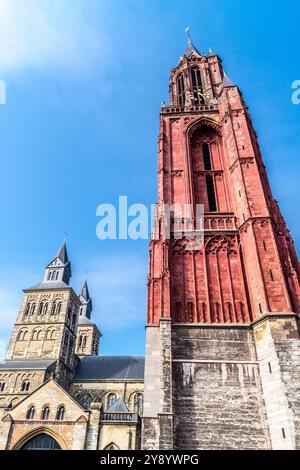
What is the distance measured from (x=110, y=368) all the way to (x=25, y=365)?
1144cm

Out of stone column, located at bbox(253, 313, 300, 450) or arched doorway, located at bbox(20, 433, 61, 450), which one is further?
arched doorway, located at bbox(20, 433, 61, 450)

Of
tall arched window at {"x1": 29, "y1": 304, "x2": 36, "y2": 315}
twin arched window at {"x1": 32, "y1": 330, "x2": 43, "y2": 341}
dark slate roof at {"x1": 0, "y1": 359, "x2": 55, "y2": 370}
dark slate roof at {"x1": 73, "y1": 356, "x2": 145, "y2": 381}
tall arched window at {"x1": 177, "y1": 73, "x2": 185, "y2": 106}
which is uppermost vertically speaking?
tall arched window at {"x1": 177, "y1": 73, "x2": 185, "y2": 106}

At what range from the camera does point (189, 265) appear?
17797 millimetres

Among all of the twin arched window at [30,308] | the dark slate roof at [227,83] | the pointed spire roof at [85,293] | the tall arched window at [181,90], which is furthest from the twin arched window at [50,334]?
the dark slate roof at [227,83]

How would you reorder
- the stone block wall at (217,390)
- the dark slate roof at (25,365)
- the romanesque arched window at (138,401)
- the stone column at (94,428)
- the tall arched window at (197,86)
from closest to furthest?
1. the stone block wall at (217,390)
2. the stone column at (94,428)
3. the tall arched window at (197,86)
4. the dark slate roof at (25,365)
5. the romanesque arched window at (138,401)

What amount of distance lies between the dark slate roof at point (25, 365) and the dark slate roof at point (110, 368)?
5.85 m

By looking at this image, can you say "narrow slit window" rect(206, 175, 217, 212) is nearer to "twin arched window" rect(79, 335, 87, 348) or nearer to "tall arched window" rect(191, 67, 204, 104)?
"tall arched window" rect(191, 67, 204, 104)

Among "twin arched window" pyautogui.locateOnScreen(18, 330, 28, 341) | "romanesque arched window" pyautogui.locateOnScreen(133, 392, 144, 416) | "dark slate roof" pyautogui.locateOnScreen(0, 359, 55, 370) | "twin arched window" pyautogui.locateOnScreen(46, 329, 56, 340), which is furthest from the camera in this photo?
"twin arched window" pyautogui.locateOnScreen(18, 330, 28, 341)

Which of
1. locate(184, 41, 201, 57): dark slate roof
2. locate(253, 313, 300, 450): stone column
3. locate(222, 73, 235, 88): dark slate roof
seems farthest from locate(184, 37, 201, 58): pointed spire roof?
locate(253, 313, 300, 450): stone column

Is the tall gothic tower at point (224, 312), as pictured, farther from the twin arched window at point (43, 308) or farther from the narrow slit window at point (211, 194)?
the twin arched window at point (43, 308)

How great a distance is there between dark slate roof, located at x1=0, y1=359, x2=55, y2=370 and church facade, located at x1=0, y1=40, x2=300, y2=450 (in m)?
8.78

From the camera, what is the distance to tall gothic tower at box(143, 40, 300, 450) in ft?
41.2

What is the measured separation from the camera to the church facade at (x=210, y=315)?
12711 mm

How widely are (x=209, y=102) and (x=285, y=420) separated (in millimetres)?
24479
